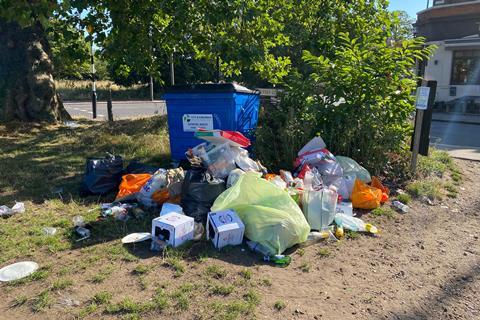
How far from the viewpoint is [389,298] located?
2.81 m

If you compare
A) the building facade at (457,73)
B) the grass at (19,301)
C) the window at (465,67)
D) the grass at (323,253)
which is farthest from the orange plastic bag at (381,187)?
the window at (465,67)

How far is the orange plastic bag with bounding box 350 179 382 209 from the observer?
14.5ft

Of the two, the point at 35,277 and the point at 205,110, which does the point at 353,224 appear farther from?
the point at 35,277

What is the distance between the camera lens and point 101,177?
4727 mm

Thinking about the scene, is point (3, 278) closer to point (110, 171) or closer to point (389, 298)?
point (110, 171)

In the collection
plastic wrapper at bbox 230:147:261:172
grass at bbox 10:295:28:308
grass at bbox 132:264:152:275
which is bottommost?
grass at bbox 10:295:28:308

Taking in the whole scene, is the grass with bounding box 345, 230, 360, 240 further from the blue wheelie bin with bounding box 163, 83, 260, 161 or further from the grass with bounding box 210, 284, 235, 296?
the blue wheelie bin with bounding box 163, 83, 260, 161


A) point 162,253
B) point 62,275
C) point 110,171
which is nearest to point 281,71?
point 110,171

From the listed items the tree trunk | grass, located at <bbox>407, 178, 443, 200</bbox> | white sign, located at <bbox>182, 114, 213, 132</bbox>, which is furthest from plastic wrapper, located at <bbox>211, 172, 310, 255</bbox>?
the tree trunk

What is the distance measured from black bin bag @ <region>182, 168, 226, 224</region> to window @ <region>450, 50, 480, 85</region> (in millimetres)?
21362

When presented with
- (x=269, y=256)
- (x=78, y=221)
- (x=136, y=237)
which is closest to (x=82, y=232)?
(x=78, y=221)

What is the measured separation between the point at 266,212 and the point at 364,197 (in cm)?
150

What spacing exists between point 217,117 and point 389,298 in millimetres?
3313

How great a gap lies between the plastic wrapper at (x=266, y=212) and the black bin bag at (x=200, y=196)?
0.18 metres
